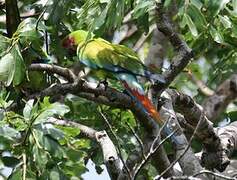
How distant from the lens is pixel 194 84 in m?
5.55

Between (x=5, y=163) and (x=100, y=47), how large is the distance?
1342mm

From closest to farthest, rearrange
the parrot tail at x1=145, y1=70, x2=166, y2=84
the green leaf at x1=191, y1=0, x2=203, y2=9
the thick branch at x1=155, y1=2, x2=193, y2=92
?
the green leaf at x1=191, y1=0, x2=203, y2=9
the thick branch at x1=155, y1=2, x2=193, y2=92
the parrot tail at x1=145, y1=70, x2=166, y2=84

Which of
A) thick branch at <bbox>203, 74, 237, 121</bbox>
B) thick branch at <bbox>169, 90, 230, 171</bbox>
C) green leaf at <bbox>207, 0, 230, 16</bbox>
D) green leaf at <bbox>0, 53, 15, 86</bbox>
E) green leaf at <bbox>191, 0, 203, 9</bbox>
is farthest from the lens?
thick branch at <bbox>203, 74, 237, 121</bbox>

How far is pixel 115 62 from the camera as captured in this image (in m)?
3.66

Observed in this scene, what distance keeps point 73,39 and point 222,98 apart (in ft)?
3.06

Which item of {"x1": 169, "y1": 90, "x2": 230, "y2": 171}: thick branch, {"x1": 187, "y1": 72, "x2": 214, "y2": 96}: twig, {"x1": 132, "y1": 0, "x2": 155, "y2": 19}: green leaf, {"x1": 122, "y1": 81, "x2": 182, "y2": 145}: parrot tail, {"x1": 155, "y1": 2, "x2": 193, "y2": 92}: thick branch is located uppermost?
{"x1": 132, "y1": 0, "x2": 155, "y2": 19}: green leaf

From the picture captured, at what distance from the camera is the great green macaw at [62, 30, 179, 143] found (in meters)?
3.32

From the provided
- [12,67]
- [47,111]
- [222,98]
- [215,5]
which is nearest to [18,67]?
[12,67]

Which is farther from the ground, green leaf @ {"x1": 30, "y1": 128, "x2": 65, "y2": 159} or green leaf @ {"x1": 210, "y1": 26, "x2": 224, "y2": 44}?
green leaf @ {"x1": 210, "y1": 26, "x2": 224, "y2": 44}

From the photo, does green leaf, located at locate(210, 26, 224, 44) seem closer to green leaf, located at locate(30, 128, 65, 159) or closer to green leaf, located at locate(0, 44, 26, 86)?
green leaf, located at locate(0, 44, 26, 86)

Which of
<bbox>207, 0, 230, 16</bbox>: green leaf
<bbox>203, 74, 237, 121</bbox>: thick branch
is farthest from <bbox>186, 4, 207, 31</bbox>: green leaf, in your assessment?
<bbox>203, 74, 237, 121</bbox>: thick branch

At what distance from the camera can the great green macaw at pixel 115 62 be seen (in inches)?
131

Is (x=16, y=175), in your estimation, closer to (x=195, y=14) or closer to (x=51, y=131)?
(x=51, y=131)

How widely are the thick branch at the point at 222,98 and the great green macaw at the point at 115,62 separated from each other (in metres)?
0.61
